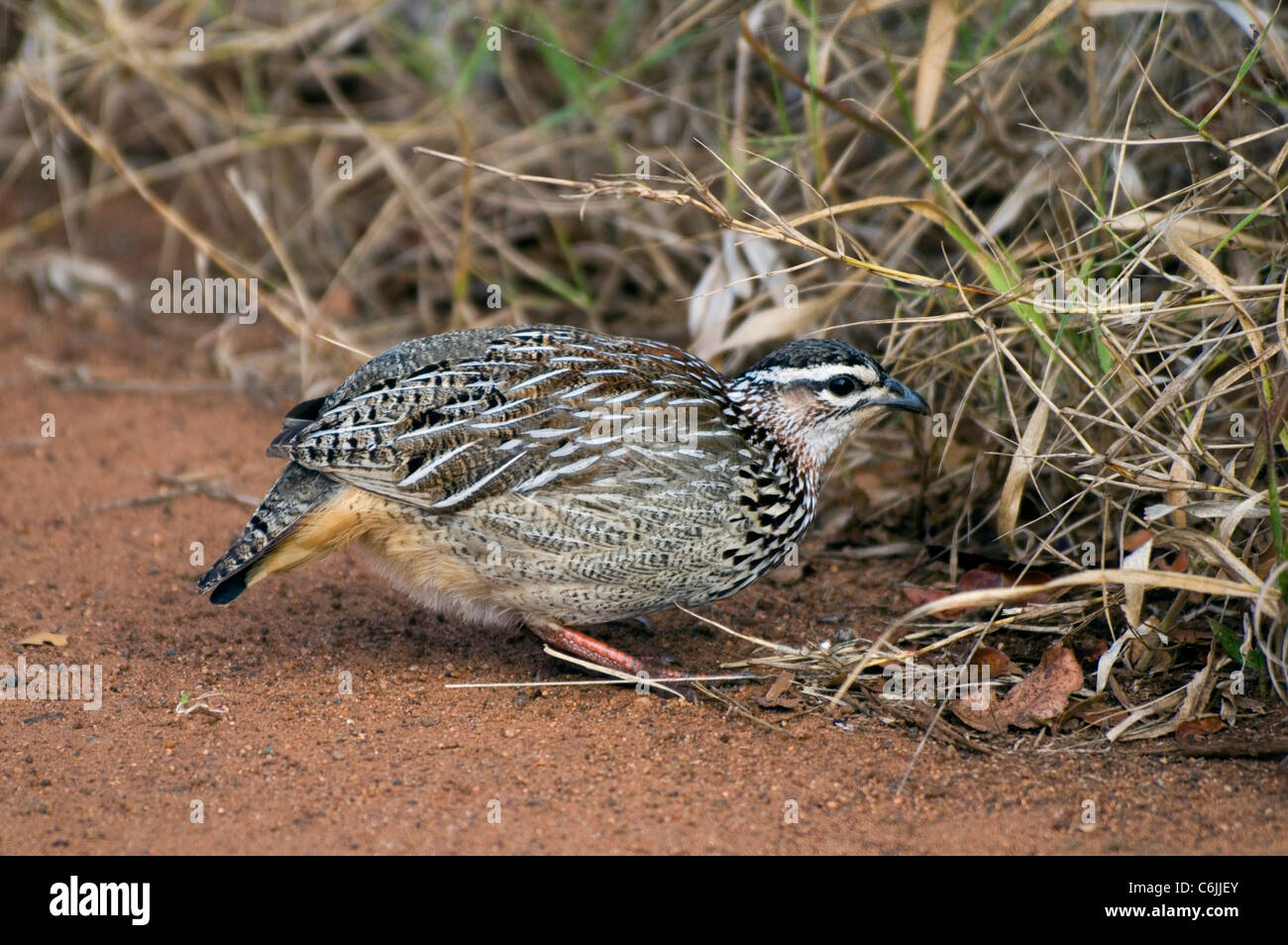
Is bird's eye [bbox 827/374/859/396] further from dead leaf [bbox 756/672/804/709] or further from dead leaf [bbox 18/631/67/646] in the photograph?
dead leaf [bbox 18/631/67/646]

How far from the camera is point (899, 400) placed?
16.3 ft

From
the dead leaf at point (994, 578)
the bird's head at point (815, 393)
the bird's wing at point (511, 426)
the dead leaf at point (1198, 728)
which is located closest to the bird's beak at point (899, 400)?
the bird's head at point (815, 393)

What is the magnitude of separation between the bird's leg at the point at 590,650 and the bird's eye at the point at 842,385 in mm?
1208

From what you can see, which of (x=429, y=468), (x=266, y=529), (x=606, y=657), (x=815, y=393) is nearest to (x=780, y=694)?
(x=606, y=657)

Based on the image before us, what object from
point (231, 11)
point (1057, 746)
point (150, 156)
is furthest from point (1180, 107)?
point (150, 156)

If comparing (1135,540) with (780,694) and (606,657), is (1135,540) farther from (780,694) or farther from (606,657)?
(606,657)

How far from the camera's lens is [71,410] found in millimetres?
7266

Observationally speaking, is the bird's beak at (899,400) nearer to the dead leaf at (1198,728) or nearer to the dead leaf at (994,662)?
the dead leaf at (994,662)

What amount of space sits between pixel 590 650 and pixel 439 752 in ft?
2.73

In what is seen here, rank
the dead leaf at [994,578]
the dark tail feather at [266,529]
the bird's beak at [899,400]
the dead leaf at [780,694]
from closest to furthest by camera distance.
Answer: the dead leaf at [780,694], the dark tail feather at [266,529], the bird's beak at [899,400], the dead leaf at [994,578]

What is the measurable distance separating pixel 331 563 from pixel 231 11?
4697mm

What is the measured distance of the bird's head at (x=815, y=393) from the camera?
493 centimetres

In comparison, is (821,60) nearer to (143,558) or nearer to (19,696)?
(143,558)

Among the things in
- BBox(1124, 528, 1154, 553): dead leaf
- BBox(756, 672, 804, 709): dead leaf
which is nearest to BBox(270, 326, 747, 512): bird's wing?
BBox(756, 672, 804, 709): dead leaf
